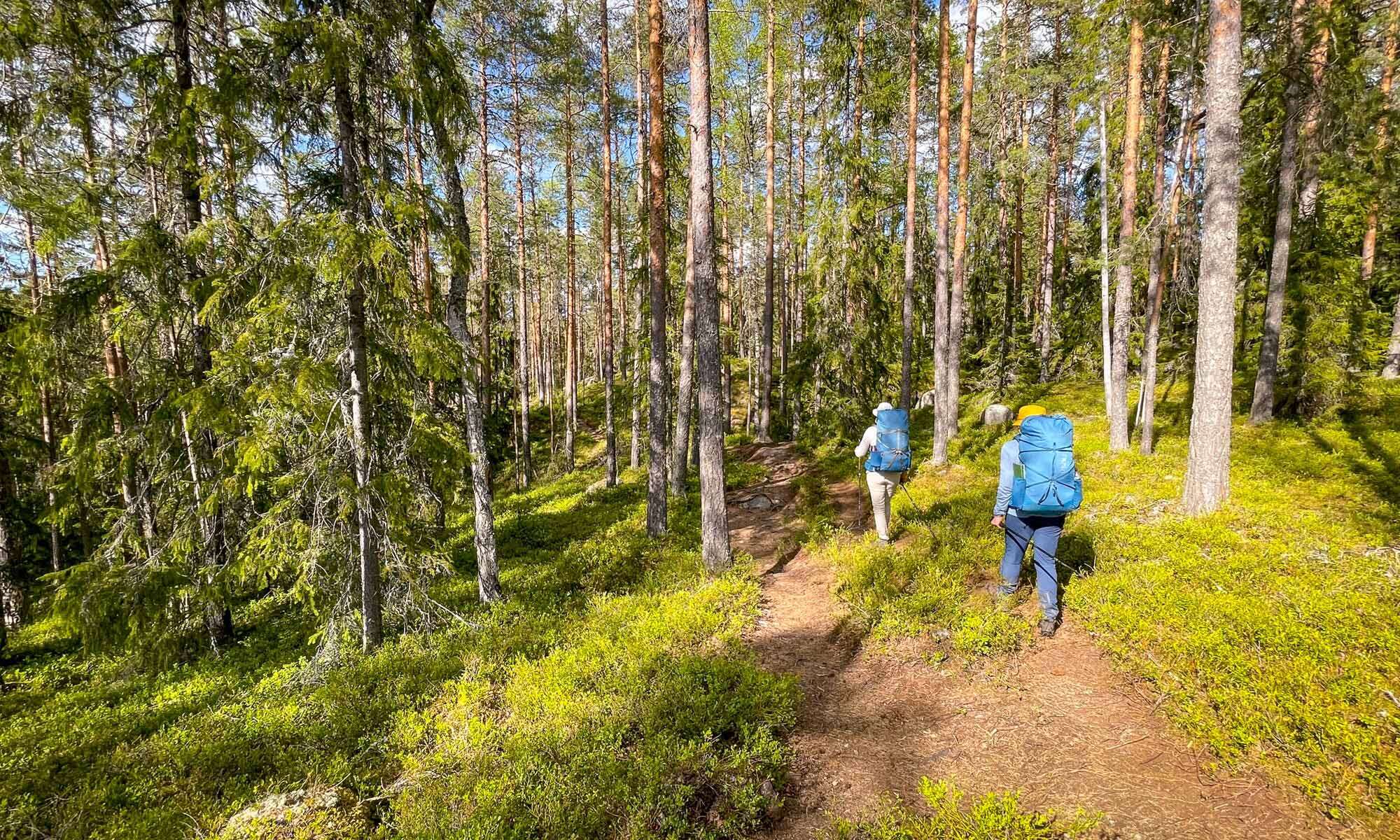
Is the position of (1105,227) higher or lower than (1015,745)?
higher

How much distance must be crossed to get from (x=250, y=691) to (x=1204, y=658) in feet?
34.6

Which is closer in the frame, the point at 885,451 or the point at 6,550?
the point at 885,451

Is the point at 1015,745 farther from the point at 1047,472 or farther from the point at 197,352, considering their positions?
the point at 197,352

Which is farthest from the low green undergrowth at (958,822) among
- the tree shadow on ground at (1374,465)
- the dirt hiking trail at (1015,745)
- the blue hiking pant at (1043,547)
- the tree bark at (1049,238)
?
the tree bark at (1049,238)

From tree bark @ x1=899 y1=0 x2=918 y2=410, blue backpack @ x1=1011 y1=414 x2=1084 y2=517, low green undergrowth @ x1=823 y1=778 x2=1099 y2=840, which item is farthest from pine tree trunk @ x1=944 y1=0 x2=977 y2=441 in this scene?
low green undergrowth @ x1=823 y1=778 x2=1099 y2=840

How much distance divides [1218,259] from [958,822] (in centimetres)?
809

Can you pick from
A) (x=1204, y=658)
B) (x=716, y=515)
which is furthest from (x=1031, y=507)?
(x=716, y=515)

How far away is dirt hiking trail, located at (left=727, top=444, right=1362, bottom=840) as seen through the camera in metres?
3.59

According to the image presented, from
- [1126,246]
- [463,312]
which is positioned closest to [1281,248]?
[1126,246]

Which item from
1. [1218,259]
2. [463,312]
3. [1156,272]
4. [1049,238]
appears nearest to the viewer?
[1218,259]

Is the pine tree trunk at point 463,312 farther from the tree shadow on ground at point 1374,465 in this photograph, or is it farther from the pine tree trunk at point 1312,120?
the pine tree trunk at point 1312,120

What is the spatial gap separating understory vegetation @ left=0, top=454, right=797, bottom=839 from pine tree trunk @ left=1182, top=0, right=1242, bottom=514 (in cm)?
681

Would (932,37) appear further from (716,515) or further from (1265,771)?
(1265,771)

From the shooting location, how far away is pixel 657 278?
11.6 metres
